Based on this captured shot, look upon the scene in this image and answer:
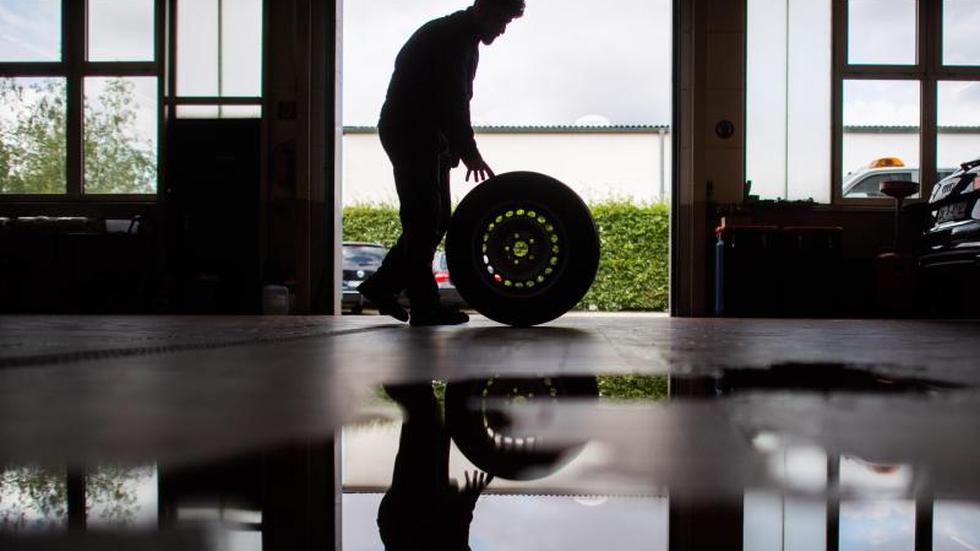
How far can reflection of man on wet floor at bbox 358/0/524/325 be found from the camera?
9.23 feet

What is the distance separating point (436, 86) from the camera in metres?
2.82

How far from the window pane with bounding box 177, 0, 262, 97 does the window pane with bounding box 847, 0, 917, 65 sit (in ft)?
17.2

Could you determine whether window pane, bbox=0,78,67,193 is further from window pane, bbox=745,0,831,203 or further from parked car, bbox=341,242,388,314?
window pane, bbox=745,0,831,203

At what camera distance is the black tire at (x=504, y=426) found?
25.5 inches

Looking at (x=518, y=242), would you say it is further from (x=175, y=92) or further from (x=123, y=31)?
(x=123, y=31)

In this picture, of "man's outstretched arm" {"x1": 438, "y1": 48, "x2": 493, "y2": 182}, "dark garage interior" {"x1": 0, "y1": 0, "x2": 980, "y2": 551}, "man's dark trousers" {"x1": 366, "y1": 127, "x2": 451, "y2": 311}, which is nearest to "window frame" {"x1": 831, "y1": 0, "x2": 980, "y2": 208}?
"dark garage interior" {"x1": 0, "y1": 0, "x2": 980, "y2": 551}

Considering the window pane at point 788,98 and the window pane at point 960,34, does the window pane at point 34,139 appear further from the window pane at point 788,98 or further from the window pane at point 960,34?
the window pane at point 960,34

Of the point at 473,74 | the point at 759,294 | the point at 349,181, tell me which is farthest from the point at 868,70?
the point at 349,181

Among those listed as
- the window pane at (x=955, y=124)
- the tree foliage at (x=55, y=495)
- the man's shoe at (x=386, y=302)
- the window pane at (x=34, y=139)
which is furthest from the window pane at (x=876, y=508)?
the window pane at (x=34, y=139)

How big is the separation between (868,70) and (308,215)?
5.01 meters

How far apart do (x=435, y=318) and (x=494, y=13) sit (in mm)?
1291

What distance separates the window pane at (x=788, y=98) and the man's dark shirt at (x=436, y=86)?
12.7 feet

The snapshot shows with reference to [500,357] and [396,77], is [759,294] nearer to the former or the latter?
[396,77]

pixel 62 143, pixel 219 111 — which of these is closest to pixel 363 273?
pixel 219 111
